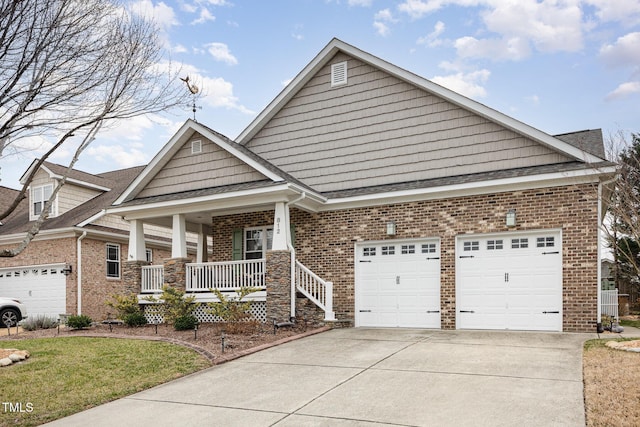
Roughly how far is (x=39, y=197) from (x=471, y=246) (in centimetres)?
1699

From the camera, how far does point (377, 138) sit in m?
14.5

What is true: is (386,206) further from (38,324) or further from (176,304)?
(38,324)

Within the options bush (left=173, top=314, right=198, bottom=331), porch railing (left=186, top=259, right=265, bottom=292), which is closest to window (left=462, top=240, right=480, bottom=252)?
porch railing (left=186, top=259, right=265, bottom=292)

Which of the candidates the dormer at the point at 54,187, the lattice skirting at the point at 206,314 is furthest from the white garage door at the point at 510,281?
the dormer at the point at 54,187

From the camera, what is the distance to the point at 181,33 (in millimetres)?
12617

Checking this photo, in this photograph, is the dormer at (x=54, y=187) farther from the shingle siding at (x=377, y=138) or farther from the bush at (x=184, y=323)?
the bush at (x=184, y=323)

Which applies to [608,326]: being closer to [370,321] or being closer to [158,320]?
[370,321]

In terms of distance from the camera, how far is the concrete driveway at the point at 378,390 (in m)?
5.80

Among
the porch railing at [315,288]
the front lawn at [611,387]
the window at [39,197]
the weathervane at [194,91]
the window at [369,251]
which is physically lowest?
the front lawn at [611,387]

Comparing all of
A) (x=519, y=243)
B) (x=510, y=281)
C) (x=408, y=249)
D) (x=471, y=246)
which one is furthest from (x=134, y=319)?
(x=519, y=243)

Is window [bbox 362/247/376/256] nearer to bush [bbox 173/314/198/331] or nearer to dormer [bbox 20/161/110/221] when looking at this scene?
bush [bbox 173/314/198/331]

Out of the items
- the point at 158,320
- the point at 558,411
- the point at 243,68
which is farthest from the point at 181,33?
the point at 558,411

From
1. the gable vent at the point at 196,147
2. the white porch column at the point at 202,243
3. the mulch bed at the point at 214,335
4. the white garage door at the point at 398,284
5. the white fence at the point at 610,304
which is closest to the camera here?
the mulch bed at the point at 214,335

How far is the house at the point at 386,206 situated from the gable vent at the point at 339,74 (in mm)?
42
